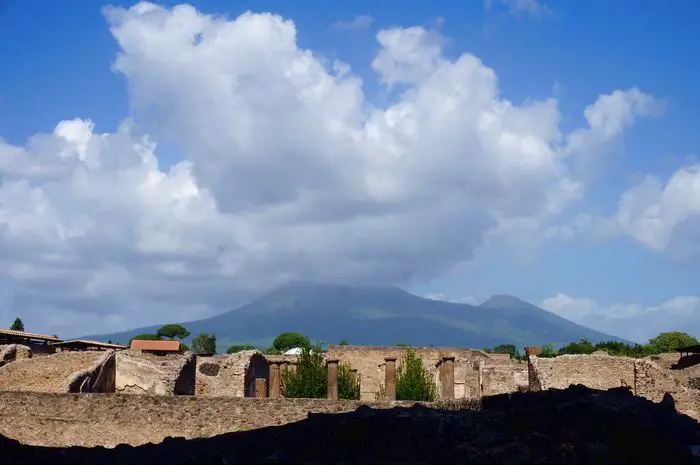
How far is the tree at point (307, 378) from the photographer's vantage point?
1912 inches

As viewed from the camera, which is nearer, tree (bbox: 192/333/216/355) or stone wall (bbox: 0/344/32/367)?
stone wall (bbox: 0/344/32/367)

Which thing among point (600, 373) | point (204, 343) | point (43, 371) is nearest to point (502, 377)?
point (600, 373)

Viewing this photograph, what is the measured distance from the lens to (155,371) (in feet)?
121

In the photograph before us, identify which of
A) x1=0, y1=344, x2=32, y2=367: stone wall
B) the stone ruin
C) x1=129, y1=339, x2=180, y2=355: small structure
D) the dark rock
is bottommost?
the dark rock

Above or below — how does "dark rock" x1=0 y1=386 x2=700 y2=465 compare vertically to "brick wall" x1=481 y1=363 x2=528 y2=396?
below

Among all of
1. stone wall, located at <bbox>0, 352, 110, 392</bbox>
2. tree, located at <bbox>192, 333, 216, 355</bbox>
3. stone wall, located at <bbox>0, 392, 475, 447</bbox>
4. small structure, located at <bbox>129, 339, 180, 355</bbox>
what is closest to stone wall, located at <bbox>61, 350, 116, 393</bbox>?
stone wall, located at <bbox>0, 352, 110, 392</bbox>

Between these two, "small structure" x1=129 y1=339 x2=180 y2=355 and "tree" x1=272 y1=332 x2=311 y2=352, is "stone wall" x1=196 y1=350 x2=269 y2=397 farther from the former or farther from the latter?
"tree" x1=272 y1=332 x2=311 y2=352

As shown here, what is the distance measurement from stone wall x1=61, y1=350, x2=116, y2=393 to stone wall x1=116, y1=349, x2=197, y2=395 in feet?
1.36

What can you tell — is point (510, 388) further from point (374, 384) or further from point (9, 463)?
point (9, 463)

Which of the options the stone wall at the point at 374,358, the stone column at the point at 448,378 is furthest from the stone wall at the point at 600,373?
the stone wall at the point at 374,358

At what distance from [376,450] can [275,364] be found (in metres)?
32.9

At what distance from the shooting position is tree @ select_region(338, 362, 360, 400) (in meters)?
50.2

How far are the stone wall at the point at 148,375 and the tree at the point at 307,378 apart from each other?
12.2 metres

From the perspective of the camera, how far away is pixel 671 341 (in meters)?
119
